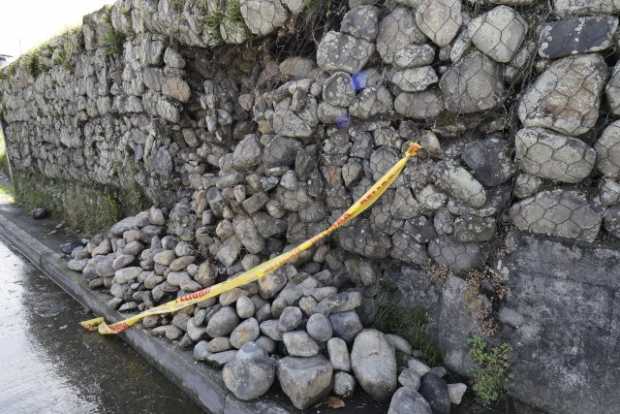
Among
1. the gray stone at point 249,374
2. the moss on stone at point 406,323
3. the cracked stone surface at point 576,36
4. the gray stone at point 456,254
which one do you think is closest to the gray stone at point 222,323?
the gray stone at point 249,374

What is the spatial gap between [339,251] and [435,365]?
966 mm

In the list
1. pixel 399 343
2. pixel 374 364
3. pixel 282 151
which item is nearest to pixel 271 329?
pixel 374 364

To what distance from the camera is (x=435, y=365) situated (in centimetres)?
266

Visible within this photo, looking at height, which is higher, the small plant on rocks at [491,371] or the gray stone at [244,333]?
the gray stone at [244,333]

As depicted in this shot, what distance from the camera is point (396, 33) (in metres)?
2.61

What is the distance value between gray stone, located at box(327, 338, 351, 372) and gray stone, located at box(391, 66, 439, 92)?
154cm

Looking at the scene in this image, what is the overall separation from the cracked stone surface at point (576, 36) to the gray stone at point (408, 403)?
1806 millimetres

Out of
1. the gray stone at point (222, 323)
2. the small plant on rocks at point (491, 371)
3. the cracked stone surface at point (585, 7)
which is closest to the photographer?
the cracked stone surface at point (585, 7)

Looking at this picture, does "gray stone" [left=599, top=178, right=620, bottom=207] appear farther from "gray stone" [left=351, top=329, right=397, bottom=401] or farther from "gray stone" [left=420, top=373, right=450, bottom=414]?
"gray stone" [left=351, top=329, right=397, bottom=401]

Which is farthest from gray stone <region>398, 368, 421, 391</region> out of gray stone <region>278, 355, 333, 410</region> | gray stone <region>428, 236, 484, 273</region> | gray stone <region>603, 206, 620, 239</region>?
gray stone <region>603, 206, 620, 239</region>

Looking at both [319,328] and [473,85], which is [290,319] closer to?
[319,328]

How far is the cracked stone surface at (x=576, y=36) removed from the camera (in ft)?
6.35

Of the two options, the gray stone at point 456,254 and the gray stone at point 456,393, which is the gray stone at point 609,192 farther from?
the gray stone at point 456,393

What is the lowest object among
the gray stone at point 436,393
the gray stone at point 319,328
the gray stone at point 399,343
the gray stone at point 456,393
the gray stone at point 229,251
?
the gray stone at point 456,393
